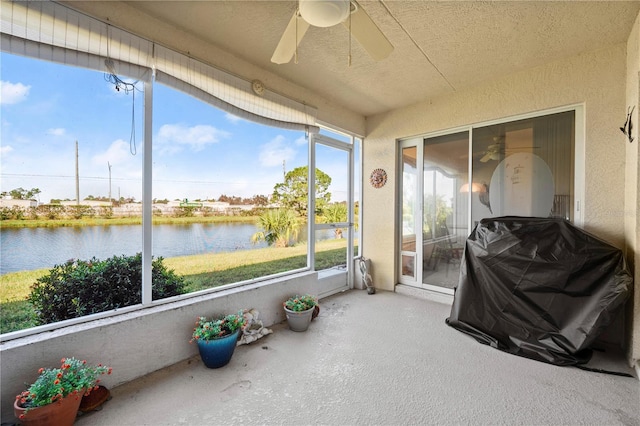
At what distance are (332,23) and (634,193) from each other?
2465mm

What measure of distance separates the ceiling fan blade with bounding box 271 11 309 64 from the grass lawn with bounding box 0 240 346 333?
79.2 inches

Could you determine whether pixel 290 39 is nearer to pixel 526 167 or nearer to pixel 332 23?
pixel 332 23

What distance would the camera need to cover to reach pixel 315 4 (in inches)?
52.3

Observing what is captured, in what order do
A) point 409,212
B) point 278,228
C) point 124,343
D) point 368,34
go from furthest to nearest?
point 409,212 → point 278,228 → point 124,343 → point 368,34

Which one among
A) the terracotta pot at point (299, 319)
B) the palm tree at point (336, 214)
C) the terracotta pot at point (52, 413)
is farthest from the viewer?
the palm tree at point (336, 214)

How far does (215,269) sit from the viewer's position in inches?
110

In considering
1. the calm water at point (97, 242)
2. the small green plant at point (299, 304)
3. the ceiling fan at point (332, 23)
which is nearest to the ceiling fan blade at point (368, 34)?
the ceiling fan at point (332, 23)

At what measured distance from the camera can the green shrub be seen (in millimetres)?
1733

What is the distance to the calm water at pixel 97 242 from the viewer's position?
1.66 metres

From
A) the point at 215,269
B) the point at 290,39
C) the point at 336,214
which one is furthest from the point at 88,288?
the point at 336,214

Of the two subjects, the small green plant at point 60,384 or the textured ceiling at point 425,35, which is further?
the textured ceiling at point 425,35

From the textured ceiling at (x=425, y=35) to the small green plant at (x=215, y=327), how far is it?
93.0 inches

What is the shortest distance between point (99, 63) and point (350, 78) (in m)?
2.18

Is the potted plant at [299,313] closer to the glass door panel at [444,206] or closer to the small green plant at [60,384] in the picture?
the small green plant at [60,384]
